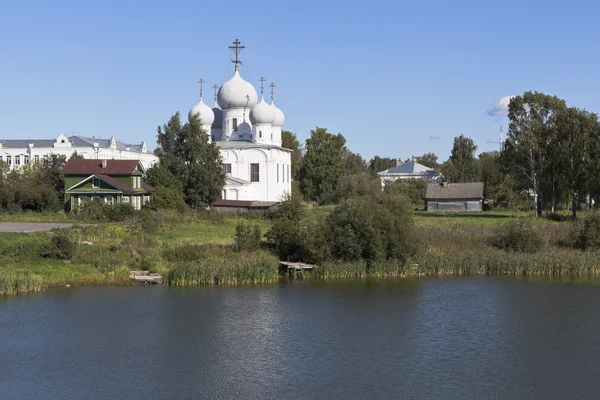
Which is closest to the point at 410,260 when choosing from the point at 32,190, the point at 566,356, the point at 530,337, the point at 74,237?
the point at 530,337

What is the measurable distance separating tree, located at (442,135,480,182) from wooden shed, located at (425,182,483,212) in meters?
15.7

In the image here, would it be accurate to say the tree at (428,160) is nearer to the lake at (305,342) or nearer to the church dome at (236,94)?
the church dome at (236,94)

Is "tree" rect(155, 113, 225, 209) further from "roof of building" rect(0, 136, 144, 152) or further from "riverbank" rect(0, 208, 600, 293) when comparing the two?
"roof of building" rect(0, 136, 144, 152)

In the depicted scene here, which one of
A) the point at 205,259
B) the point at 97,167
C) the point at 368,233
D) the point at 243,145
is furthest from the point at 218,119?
the point at 368,233

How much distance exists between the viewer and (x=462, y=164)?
3430 inches

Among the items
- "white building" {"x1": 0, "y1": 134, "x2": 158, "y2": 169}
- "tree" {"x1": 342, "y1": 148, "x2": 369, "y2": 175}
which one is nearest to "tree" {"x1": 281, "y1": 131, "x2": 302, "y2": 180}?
"tree" {"x1": 342, "y1": 148, "x2": 369, "y2": 175}

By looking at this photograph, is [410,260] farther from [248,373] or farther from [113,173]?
[113,173]

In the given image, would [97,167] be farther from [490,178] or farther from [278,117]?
[490,178]

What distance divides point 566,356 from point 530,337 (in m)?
2.08

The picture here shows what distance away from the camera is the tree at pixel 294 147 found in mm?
83750

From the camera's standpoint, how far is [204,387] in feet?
60.1

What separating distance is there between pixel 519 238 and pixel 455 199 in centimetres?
2818

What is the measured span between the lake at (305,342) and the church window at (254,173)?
3108cm

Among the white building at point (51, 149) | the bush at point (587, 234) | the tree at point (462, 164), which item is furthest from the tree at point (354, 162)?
the bush at point (587, 234)
